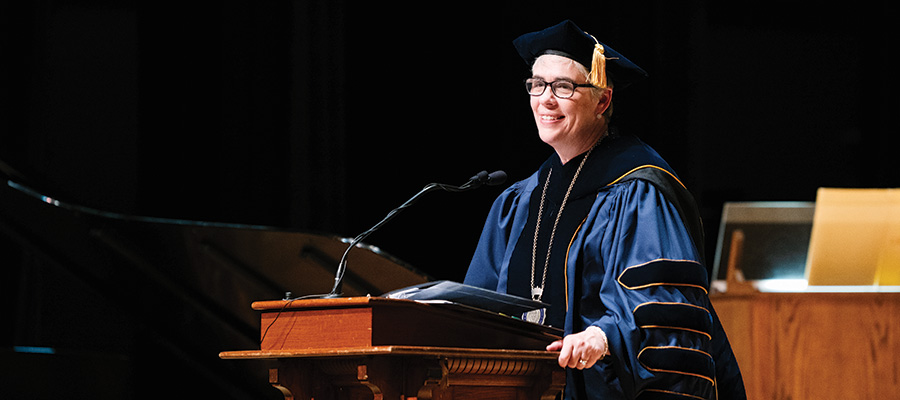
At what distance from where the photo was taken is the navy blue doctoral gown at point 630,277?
2.17 meters

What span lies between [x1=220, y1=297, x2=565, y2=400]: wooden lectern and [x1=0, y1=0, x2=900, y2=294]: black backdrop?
9.91 ft

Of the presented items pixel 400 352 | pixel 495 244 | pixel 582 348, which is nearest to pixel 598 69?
pixel 495 244

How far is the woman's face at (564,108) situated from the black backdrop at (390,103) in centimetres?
238

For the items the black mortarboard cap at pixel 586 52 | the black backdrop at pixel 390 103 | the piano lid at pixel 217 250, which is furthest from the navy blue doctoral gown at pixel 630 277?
the black backdrop at pixel 390 103

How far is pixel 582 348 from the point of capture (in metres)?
2.06

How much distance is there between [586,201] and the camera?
2529mm

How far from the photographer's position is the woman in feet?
7.13

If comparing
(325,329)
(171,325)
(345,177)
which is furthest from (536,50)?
(345,177)

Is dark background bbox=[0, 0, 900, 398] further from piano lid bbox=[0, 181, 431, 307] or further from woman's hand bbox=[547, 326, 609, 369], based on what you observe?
woman's hand bbox=[547, 326, 609, 369]

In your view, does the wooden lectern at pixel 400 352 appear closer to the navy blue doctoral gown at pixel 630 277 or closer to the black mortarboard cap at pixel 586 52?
the navy blue doctoral gown at pixel 630 277

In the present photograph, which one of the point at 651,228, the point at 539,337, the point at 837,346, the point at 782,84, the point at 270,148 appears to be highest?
the point at 782,84

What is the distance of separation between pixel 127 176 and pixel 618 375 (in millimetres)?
4152

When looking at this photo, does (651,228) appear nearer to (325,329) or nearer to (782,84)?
(325,329)

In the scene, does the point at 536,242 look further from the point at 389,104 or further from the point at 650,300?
the point at 389,104
